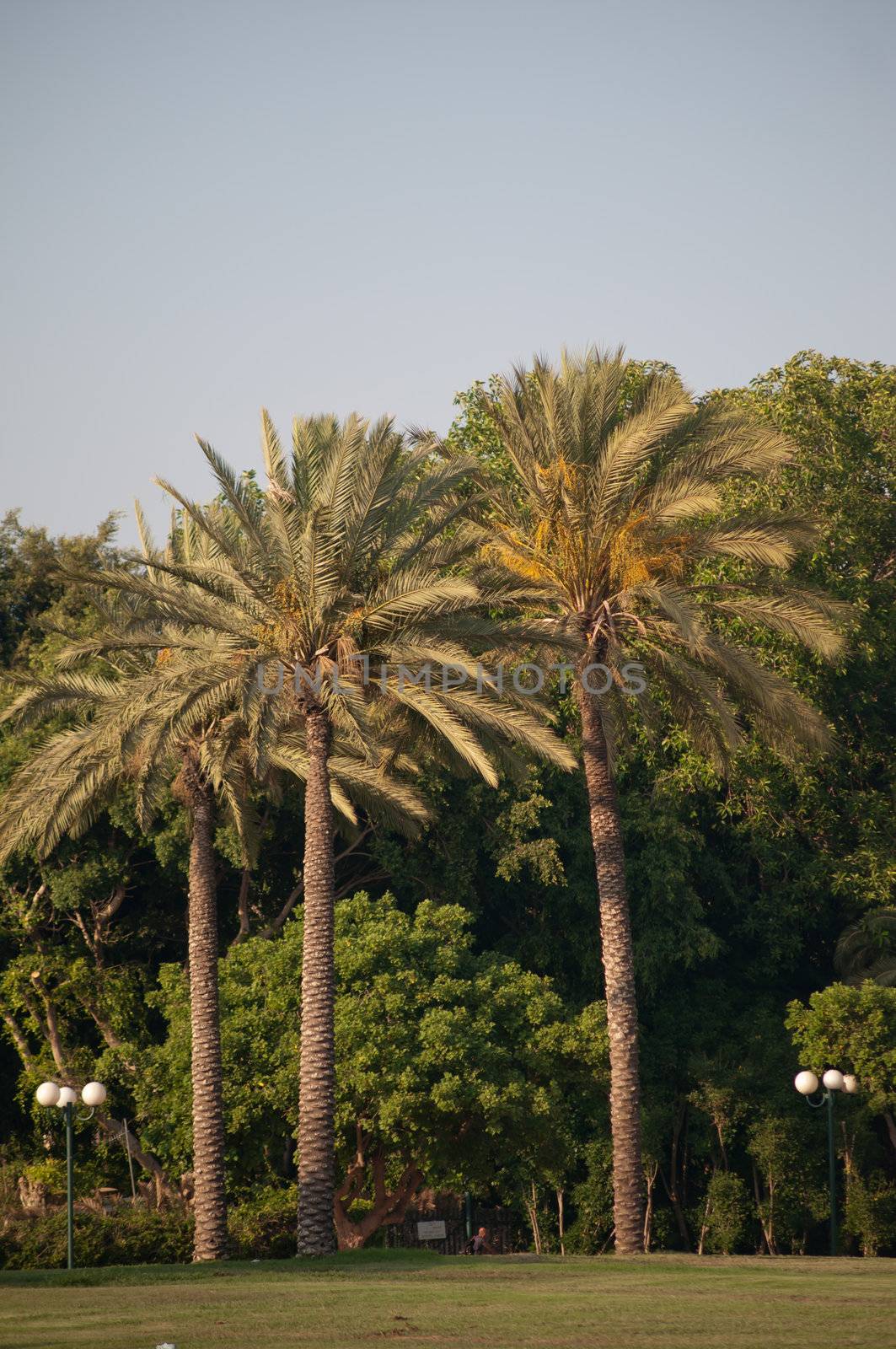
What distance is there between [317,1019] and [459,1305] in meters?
8.36

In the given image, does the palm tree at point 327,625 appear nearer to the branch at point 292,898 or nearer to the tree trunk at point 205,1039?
the tree trunk at point 205,1039

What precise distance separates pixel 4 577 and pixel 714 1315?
30444 millimetres

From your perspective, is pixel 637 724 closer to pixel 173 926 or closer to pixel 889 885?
pixel 889 885

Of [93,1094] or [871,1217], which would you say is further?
[871,1217]

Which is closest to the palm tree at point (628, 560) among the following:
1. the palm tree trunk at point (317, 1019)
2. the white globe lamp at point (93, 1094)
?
the palm tree trunk at point (317, 1019)

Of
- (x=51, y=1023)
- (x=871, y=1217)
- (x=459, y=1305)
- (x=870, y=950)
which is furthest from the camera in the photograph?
(x=870, y=950)

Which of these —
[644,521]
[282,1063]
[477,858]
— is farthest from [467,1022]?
[644,521]

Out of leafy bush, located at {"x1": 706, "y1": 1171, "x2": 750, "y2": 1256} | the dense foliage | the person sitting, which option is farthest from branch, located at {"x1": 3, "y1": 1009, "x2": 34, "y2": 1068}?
leafy bush, located at {"x1": 706, "y1": 1171, "x2": 750, "y2": 1256}

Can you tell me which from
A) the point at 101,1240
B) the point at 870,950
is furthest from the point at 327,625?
the point at 870,950

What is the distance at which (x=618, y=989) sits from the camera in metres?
24.7

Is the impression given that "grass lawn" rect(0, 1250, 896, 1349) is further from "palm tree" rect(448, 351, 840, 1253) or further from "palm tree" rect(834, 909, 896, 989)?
"palm tree" rect(834, 909, 896, 989)

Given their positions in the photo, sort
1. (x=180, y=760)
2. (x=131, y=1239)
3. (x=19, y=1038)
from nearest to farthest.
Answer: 1. (x=131, y=1239)
2. (x=180, y=760)
3. (x=19, y=1038)

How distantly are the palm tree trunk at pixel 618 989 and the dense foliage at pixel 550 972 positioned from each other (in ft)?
8.66

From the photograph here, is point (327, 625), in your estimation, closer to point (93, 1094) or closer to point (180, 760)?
point (180, 760)
